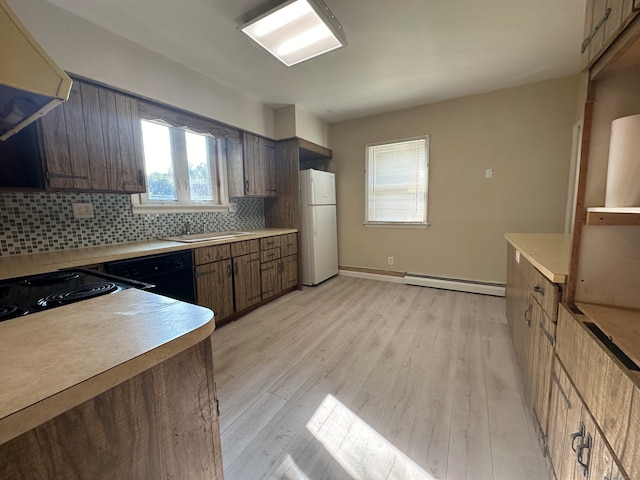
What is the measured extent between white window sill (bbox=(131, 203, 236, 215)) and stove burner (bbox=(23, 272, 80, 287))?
120 cm

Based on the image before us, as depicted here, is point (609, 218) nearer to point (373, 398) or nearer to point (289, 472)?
point (373, 398)

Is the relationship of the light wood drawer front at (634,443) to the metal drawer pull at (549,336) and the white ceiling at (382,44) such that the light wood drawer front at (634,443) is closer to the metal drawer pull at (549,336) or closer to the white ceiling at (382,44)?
the metal drawer pull at (549,336)

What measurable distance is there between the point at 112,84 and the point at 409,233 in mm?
3539

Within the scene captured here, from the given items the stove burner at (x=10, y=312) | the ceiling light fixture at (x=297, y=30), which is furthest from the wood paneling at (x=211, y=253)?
the ceiling light fixture at (x=297, y=30)

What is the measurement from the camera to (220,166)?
3.21 m

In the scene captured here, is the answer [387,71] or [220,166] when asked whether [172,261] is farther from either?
[387,71]

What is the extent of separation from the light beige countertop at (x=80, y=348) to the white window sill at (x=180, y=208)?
1.90m

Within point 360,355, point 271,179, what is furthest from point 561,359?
point 271,179

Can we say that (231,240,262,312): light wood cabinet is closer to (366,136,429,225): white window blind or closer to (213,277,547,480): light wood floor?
(213,277,547,480): light wood floor

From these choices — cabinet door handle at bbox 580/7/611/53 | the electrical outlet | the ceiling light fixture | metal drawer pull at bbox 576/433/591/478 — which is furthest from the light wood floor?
the ceiling light fixture

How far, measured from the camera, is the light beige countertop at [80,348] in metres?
0.40

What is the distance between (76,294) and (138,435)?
68cm

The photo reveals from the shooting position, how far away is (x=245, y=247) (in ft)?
9.36

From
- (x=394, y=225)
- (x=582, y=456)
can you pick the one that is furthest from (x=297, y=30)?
(x=394, y=225)
